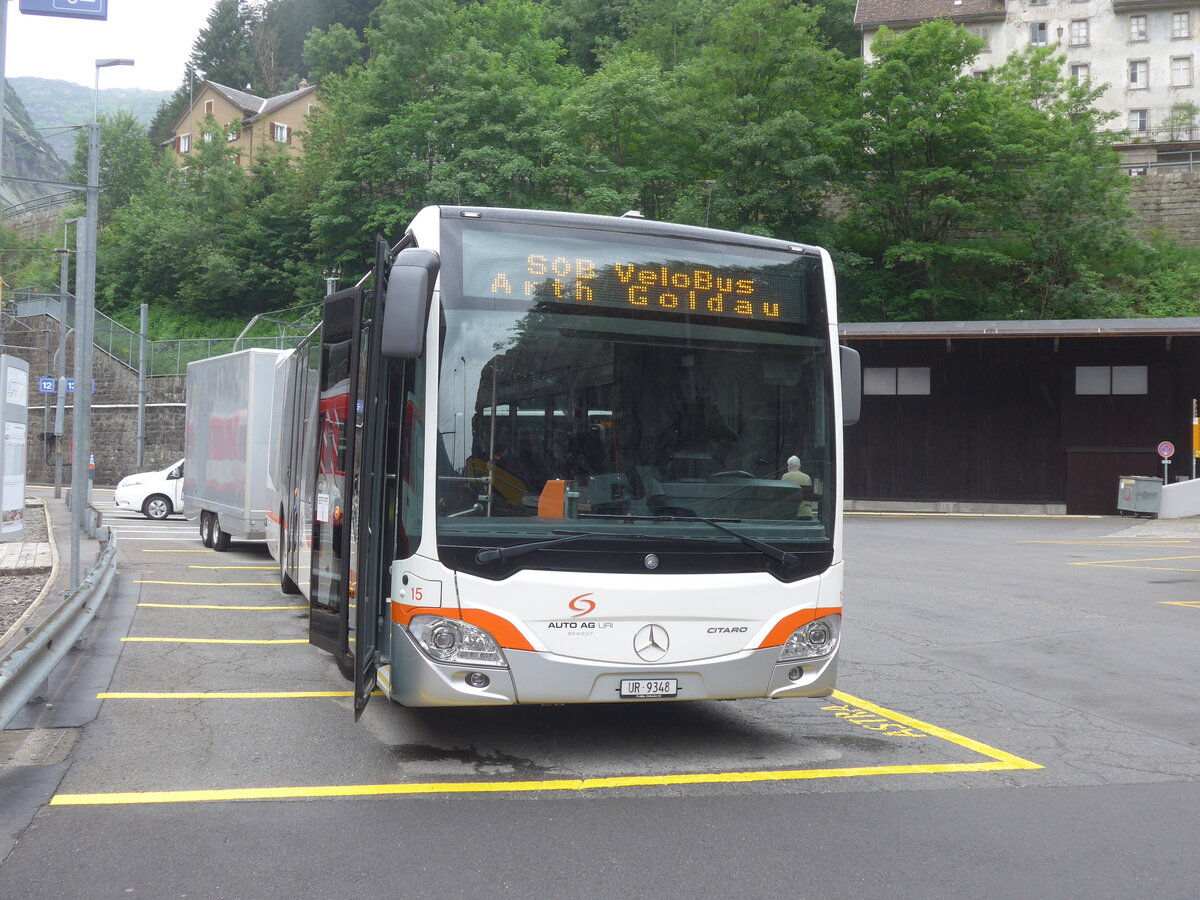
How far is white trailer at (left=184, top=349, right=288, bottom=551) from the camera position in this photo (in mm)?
17031

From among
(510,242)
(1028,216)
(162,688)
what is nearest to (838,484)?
(510,242)

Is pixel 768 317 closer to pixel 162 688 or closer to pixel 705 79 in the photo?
pixel 162 688

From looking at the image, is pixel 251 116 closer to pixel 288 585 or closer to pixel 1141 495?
pixel 1141 495

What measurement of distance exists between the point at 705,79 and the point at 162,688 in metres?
42.2

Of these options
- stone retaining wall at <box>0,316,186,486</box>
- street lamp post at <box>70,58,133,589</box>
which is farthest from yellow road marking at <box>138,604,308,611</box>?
stone retaining wall at <box>0,316,186,486</box>

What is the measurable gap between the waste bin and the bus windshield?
30.1m

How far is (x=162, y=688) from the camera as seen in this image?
8.15 m

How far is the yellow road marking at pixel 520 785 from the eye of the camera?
215 inches

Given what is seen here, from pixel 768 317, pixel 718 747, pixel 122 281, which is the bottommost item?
pixel 718 747

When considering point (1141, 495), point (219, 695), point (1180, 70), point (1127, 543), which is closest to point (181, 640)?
point (219, 695)

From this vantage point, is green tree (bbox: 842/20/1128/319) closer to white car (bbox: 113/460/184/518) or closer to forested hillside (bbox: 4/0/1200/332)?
forested hillside (bbox: 4/0/1200/332)

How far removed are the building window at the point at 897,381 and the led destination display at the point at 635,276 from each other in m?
31.0

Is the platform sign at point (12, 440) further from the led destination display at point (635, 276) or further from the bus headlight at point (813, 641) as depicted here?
the bus headlight at point (813, 641)

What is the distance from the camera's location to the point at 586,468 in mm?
5992
